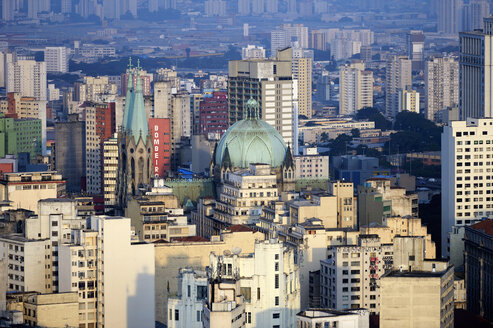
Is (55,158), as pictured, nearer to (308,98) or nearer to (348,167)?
(348,167)

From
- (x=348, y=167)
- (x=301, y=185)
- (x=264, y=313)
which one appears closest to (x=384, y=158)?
(x=348, y=167)

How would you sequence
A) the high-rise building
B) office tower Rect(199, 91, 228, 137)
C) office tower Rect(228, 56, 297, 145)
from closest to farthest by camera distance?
office tower Rect(228, 56, 297, 145), office tower Rect(199, 91, 228, 137), the high-rise building

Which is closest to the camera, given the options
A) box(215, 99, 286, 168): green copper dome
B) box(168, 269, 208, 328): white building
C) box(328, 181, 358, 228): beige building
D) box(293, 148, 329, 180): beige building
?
box(168, 269, 208, 328): white building

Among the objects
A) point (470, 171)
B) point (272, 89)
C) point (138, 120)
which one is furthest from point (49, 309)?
point (272, 89)

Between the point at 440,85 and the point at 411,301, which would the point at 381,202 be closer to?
the point at 411,301

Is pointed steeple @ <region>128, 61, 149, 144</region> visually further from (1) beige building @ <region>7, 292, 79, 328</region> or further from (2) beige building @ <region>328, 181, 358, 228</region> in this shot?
(1) beige building @ <region>7, 292, 79, 328</region>

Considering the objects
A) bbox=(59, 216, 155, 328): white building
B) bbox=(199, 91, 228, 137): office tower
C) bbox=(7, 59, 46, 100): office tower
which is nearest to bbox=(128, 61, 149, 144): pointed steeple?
bbox=(59, 216, 155, 328): white building

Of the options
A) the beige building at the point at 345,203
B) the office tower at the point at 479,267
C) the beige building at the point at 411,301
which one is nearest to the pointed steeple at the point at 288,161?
the beige building at the point at 345,203
